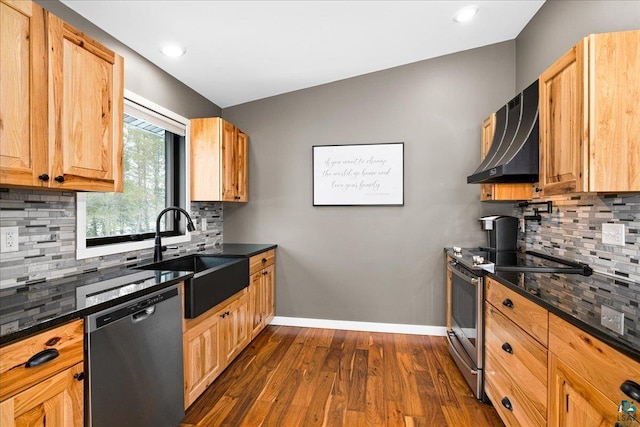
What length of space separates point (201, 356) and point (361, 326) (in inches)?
72.0

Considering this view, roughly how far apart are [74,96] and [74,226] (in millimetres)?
797

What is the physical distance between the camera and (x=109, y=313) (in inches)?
53.0

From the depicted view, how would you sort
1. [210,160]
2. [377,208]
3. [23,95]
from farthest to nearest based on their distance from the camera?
1. [377,208]
2. [210,160]
3. [23,95]

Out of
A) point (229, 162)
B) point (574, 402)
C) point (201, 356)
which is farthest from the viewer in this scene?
point (229, 162)

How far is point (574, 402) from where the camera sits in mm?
1174

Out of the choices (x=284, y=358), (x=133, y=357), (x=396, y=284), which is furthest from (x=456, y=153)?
(x=133, y=357)

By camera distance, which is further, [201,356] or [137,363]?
[201,356]

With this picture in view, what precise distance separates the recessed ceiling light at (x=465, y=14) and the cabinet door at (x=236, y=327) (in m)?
2.94

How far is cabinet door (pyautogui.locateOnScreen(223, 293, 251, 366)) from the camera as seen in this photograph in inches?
96.6

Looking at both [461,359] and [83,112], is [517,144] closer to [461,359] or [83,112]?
[461,359]

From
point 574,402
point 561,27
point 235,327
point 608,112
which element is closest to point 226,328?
point 235,327

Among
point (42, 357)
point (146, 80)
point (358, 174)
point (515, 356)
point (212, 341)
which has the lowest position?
point (212, 341)

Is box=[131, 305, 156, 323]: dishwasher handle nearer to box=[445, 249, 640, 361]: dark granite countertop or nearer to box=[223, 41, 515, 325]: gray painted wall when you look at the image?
box=[445, 249, 640, 361]: dark granite countertop

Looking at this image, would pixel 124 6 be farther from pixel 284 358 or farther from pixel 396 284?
pixel 396 284
